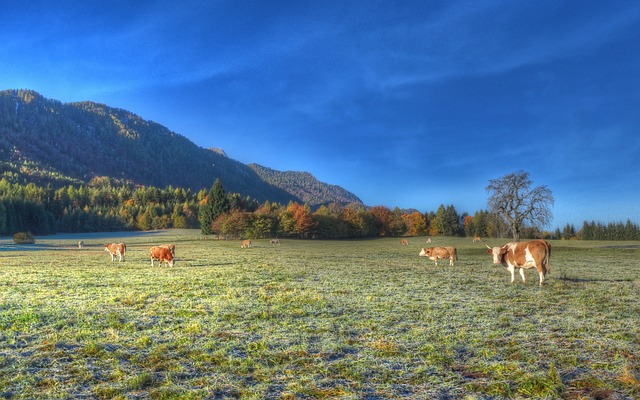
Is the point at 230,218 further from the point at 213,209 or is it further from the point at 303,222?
the point at 303,222

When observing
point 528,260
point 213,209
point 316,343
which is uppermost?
point 213,209

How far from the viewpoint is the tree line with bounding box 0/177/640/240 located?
8506 centimetres

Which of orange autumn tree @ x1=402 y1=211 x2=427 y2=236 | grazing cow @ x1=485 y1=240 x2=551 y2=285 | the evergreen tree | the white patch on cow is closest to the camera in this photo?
grazing cow @ x1=485 y1=240 x2=551 y2=285

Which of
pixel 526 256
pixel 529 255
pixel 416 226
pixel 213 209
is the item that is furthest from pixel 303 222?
pixel 529 255

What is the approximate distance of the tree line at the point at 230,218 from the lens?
8506cm

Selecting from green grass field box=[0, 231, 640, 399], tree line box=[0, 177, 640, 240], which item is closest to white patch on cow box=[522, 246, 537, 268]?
green grass field box=[0, 231, 640, 399]

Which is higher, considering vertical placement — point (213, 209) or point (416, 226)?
point (213, 209)

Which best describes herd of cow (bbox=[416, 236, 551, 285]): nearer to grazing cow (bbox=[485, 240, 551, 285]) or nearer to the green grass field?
grazing cow (bbox=[485, 240, 551, 285])

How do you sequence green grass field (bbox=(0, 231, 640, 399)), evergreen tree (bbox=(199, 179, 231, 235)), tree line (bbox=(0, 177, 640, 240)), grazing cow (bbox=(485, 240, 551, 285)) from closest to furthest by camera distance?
green grass field (bbox=(0, 231, 640, 399)), grazing cow (bbox=(485, 240, 551, 285)), tree line (bbox=(0, 177, 640, 240)), evergreen tree (bbox=(199, 179, 231, 235))

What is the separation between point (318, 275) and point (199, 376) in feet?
44.1

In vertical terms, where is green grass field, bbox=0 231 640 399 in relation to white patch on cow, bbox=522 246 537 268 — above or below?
below

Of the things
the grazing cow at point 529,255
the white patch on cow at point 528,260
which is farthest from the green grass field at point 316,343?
the white patch on cow at point 528,260

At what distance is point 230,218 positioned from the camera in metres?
78.1

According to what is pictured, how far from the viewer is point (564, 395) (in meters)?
5.11
